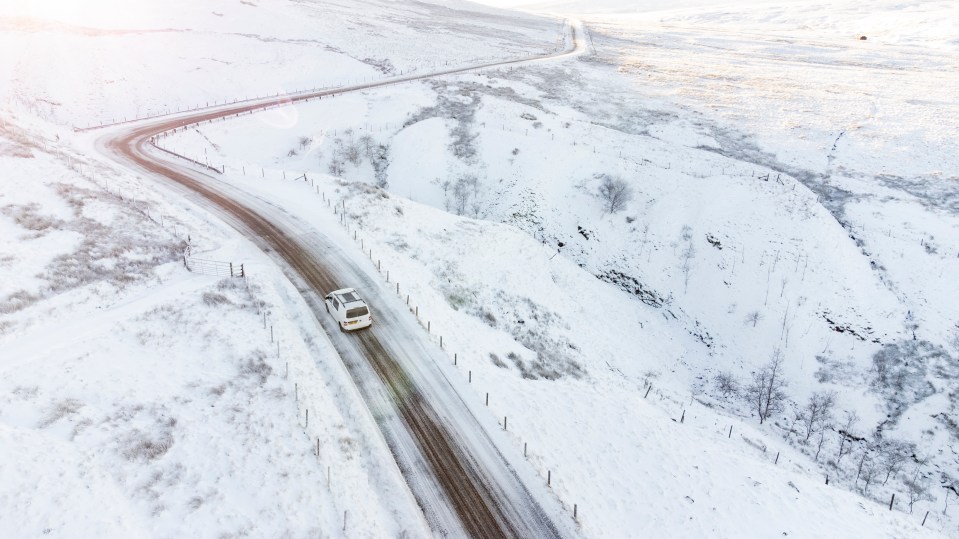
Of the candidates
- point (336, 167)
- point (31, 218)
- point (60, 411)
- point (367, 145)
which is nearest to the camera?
point (60, 411)

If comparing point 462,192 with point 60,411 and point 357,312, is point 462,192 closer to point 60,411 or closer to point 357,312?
point 357,312

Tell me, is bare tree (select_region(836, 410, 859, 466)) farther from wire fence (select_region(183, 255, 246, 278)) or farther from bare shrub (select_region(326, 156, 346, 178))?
bare shrub (select_region(326, 156, 346, 178))

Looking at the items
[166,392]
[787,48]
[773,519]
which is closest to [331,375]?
[166,392]

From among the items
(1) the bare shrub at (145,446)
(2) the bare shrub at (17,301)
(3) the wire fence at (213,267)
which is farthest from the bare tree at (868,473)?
(2) the bare shrub at (17,301)

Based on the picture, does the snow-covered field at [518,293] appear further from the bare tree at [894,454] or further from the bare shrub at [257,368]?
the bare tree at [894,454]

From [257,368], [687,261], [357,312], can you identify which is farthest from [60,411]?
[687,261]
